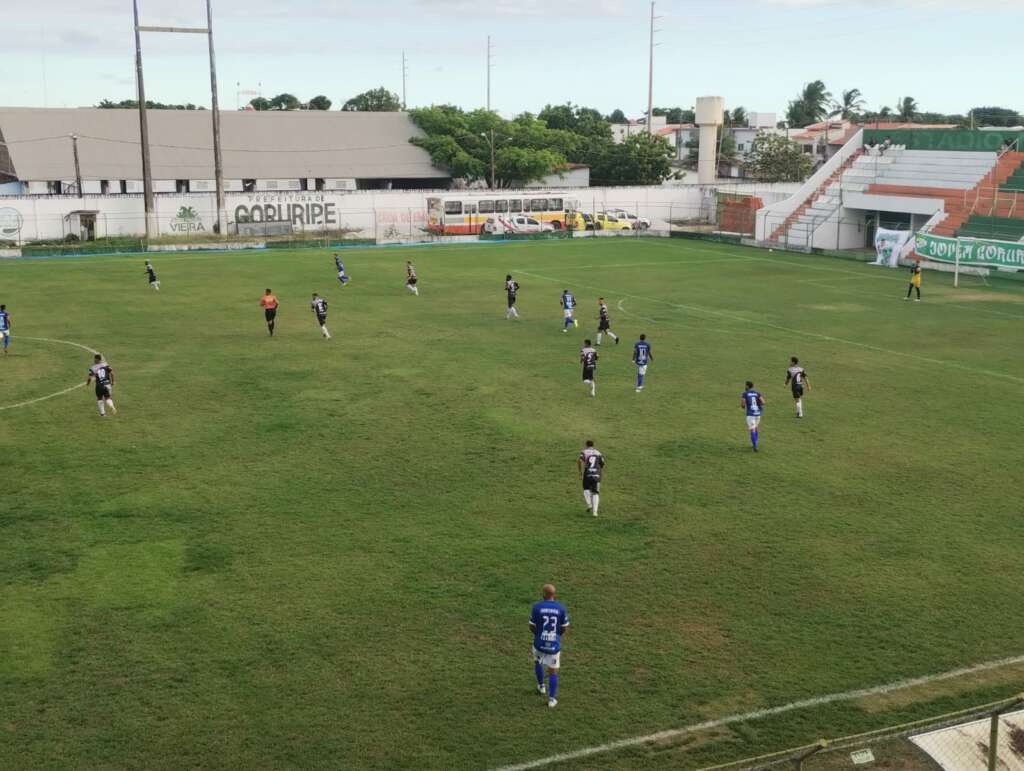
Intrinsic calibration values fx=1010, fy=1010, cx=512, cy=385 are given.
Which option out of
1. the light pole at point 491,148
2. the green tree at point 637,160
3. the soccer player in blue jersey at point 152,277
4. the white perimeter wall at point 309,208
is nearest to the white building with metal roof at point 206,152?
the light pole at point 491,148

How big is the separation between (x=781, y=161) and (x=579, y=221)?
42944mm

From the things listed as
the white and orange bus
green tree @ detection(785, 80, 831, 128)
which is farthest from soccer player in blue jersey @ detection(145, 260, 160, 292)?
green tree @ detection(785, 80, 831, 128)

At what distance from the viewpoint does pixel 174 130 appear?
3642 inches

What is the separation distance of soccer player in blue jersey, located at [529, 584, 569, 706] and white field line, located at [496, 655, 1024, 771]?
105 centimetres

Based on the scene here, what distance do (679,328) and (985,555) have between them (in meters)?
22.1

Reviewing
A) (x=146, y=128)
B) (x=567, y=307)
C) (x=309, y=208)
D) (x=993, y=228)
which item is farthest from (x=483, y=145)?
(x=567, y=307)

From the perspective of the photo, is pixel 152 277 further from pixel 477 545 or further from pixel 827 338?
pixel 477 545

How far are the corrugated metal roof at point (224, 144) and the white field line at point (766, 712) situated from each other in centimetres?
8476

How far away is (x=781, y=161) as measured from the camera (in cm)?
11294

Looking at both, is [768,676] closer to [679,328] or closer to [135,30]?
[679,328]

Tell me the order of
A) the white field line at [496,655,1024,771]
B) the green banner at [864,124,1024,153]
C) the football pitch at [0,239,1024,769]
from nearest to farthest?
the white field line at [496,655,1024,771] → the football pitch at [0,239,1024,769] → the green banner at [864,124,1024,153]

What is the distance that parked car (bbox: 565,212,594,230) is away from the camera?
7988cm

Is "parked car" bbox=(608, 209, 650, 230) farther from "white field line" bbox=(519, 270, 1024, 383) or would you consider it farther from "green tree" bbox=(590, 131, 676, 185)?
"white field line" bbox=(519, 270, 1024, 383)

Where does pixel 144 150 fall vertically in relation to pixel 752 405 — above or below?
above
